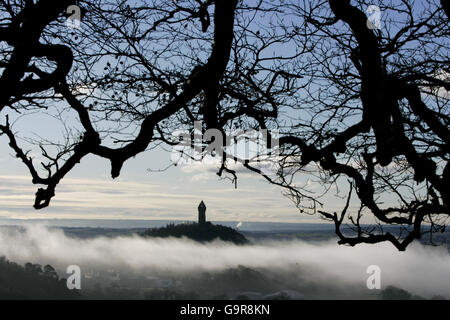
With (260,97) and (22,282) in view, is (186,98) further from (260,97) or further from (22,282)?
(22,282)

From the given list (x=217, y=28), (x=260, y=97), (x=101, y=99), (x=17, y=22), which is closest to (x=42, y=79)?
(x=17, y=22)

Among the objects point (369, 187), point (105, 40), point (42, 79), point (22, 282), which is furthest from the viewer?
point (22, 282)

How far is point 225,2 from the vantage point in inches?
305

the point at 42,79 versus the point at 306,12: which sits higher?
the point at 306,12

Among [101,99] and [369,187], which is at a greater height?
[101,99]

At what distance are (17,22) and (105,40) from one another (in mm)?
1698

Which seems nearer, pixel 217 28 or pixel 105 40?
pixel 217 28

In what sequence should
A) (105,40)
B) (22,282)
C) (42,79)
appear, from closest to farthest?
1. (42,79)
2. (105,40)
3. (22,282)

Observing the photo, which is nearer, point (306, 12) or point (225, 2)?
point (225, 2)
